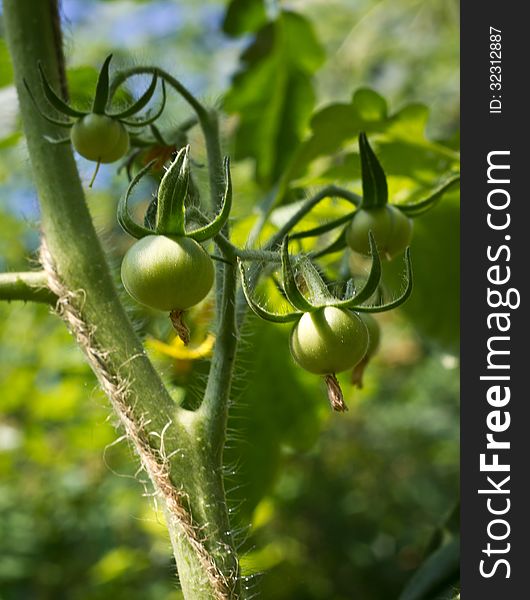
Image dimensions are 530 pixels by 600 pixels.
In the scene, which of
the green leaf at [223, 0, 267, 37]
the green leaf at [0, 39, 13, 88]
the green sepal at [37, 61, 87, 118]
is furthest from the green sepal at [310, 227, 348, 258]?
the green leaf at [223, 0, 267, 37]

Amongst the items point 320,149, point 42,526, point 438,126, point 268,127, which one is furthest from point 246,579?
point 438,126

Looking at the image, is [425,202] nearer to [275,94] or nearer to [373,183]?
[373,183]

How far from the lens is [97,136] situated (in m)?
0.69

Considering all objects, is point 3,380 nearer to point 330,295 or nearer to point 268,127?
point 268,127

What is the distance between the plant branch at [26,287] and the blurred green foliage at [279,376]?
5 centimetres

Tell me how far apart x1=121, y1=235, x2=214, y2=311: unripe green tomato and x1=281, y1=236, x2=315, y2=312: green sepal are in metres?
0.06

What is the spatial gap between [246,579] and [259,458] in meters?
0.45

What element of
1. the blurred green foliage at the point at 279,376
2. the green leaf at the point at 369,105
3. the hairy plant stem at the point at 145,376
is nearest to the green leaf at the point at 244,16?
the blurred green foliage at the point at 279,376

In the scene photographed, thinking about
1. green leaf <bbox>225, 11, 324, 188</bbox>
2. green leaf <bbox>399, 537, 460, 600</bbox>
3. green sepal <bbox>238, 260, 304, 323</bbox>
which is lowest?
green leaf <bbox>399, 537, 460, 600</bbox>

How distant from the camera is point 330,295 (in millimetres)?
609

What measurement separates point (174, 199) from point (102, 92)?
0.53 ft

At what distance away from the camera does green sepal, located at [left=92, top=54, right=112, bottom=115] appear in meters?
0.67

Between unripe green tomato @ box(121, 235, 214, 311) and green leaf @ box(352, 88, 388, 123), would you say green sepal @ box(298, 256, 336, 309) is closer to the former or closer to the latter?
unripe green tomato @ box(121, 235, 214, 311)

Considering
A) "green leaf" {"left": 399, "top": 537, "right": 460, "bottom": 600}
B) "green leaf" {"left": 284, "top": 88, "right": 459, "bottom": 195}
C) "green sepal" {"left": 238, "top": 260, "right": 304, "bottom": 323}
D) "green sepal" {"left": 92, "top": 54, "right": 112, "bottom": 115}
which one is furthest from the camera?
"green leaf" {"left": 284, "top": 88, "right": 459, "bottom": 195}
